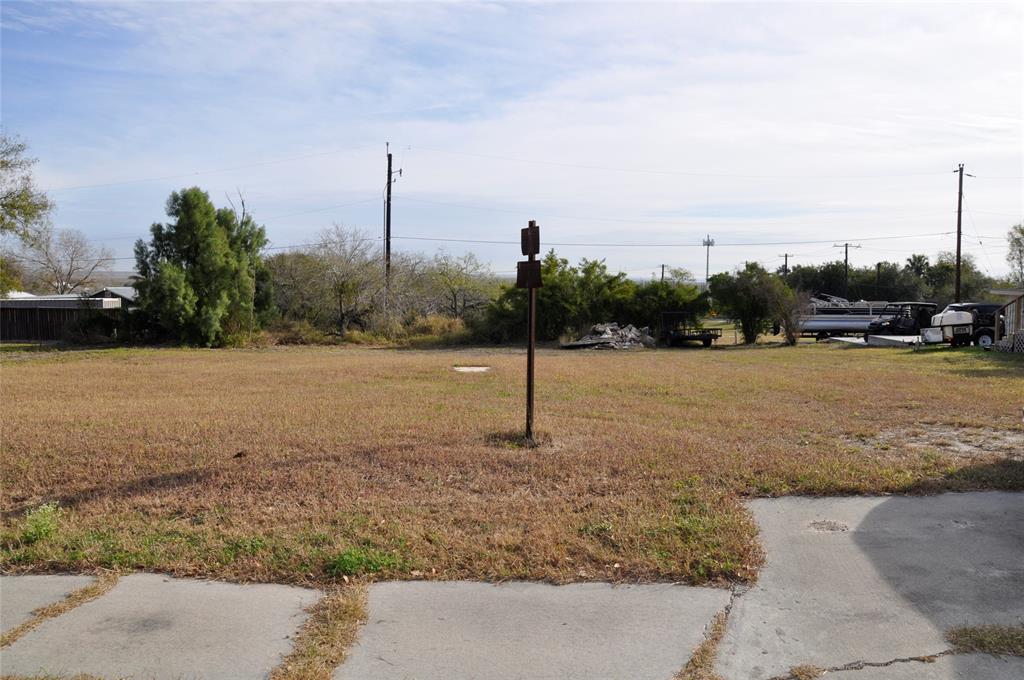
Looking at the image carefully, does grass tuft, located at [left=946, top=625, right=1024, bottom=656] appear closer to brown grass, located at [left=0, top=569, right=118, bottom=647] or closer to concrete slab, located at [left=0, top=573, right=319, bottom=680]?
concrete slab, located at [left=0, top=573, right=319, bottom=680]

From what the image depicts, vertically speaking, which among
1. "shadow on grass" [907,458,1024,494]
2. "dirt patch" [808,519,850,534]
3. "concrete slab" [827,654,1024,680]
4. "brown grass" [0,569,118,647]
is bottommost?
"brown grass" [0,569,118,647]

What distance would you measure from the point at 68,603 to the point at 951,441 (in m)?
8.81

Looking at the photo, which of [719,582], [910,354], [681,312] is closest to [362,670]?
[719,582]

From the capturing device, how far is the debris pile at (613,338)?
29.7 metres

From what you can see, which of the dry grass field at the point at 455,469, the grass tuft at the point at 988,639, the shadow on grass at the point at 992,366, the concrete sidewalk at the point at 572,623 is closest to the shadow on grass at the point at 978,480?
the dry grass field at the point at 455,469

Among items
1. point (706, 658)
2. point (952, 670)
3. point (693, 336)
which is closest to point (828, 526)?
point (952, 670)

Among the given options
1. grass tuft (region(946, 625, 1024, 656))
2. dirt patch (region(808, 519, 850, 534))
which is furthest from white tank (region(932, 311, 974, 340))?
grass tuft (region(946, 625, 1024, 656))

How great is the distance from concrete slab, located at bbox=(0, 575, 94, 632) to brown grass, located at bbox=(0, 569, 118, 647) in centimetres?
5

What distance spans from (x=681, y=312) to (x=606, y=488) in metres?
26.9

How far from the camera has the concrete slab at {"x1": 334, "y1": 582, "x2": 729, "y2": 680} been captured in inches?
142

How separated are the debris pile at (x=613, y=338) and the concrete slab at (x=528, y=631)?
82.4 ft

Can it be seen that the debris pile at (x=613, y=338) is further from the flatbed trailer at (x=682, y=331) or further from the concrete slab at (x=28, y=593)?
the concrete slab at (x=28, y=593)

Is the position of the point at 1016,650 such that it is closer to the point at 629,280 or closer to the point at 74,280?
the point at 629,280

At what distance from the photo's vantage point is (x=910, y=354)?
24219 millimetres
